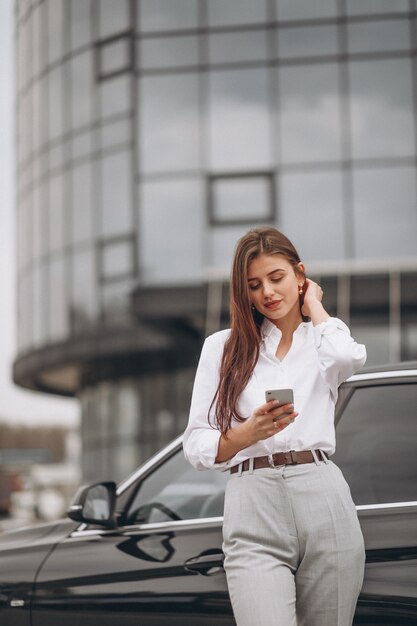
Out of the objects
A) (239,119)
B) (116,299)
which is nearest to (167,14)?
(239,119)

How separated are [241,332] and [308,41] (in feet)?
54.7

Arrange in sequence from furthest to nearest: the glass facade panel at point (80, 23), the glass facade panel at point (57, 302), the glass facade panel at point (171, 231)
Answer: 1. the glass facade panel at point (57, 302)
2. the glass facade panel at point (80, 23)
3. the glass facade panel at point (171, 231)

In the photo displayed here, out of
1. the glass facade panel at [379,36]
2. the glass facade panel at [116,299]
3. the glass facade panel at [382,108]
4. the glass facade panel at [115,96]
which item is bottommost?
the glass facade panel at [116,299]

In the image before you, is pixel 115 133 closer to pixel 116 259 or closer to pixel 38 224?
pixel 116 259

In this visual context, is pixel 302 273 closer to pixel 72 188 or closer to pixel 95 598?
pixel 95 598

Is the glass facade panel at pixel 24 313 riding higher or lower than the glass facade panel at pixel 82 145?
lower

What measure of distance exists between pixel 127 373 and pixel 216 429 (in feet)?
63.1

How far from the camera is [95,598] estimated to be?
11.4 feet

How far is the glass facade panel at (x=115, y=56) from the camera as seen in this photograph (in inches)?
788

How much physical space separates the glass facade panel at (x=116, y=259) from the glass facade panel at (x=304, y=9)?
206 inches

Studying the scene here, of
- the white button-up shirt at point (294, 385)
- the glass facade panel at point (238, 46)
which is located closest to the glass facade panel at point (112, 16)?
the glass facade panel at point (238, 46)

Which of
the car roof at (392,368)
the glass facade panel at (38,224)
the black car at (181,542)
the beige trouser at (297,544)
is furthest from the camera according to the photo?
the glass facade panel at (38,224)

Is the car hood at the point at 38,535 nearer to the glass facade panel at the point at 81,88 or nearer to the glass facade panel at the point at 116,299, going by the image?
the glass facade panel at the point at 116,299

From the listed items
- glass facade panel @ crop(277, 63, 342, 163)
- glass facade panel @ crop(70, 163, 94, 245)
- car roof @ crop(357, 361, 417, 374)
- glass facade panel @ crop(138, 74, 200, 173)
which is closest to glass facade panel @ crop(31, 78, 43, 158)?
glass facade panel @ crop(70, 163, 94, 245)
